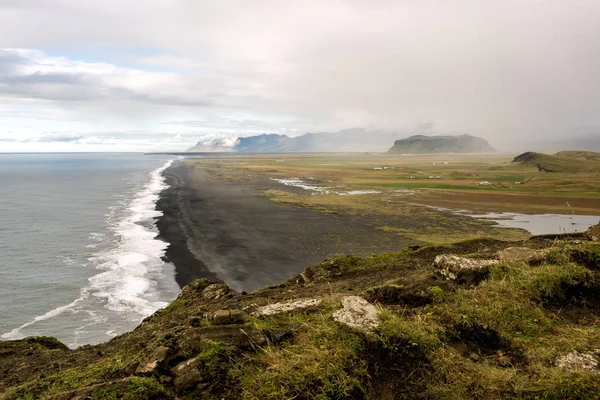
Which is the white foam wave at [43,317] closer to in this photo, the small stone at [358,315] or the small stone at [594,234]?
the small stone at [358,315]

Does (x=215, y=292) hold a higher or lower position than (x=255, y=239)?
higher

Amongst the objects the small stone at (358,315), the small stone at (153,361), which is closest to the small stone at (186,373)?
the small stone at (153,361)

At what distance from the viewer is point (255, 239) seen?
36.9 meters

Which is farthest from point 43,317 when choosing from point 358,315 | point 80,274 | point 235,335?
point 358,315

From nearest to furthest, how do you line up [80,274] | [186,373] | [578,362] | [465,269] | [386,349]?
1. [186,373]
2. [578,362]
3. [386,349]
4. [465,269]
5. [80,274]

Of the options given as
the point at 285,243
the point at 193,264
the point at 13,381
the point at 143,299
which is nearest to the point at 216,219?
the point at 285,243

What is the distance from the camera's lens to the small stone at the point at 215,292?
36.7 feet

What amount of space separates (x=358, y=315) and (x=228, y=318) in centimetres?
239

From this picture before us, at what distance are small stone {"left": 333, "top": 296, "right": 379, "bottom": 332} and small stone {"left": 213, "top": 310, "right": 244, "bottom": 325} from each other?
1.77 m

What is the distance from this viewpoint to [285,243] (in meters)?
35.3

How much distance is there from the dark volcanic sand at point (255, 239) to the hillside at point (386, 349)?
669 inches

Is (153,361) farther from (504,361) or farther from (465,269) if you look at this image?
(465,269)

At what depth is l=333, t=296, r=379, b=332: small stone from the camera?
237 inches

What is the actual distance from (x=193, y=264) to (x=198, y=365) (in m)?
24.9
